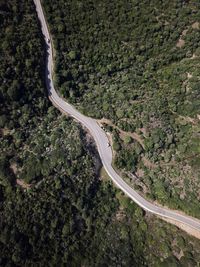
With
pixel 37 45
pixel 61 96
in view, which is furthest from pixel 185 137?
pixel 37 45

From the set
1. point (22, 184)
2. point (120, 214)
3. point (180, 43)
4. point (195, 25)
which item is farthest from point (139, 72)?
point (22, 184)

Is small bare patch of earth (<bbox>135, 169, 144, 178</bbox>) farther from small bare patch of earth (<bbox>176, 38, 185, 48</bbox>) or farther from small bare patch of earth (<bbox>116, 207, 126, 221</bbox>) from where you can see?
small bare patch of earth (<bbox>176, 38, 185, 48</bbox>)

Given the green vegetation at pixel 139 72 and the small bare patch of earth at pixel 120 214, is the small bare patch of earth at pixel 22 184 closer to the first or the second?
the small bare patch of earth at pixel 120 214

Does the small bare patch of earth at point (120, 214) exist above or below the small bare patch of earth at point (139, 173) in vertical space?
below

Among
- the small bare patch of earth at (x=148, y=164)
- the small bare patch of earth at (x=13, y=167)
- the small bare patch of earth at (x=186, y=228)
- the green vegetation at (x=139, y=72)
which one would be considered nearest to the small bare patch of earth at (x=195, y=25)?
the green vegetation at (x=139, y=72)

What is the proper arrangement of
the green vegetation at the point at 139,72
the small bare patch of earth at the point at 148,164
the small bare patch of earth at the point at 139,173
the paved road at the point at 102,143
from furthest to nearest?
the green vegetation at the point at 139,72 → the small bare patch of earth at the point at 148,164 → the small bare patch of earth at the point at 139,173 → the paved road at the point at 102,143

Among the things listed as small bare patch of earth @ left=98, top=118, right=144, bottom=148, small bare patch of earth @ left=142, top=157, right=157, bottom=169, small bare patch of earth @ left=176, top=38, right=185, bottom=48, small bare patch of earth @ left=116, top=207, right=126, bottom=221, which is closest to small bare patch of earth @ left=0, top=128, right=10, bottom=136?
small bare patch of earth @ left=98, top=118, right=144, bottom=148

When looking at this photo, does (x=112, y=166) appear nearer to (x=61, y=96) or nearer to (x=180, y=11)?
(x=61, y=96)

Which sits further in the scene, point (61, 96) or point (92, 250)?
point (61, 96)
